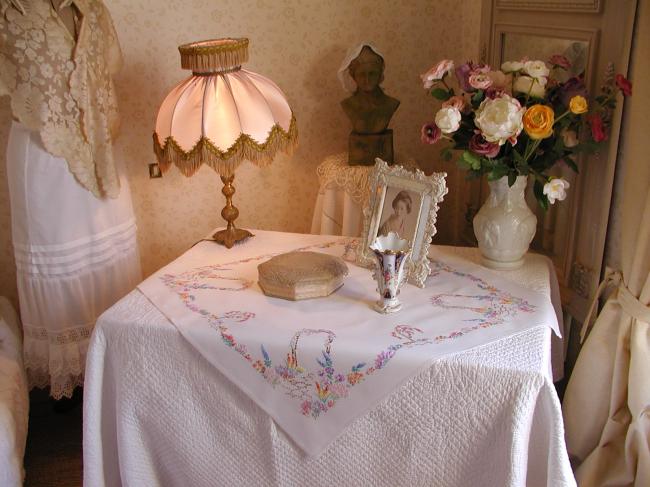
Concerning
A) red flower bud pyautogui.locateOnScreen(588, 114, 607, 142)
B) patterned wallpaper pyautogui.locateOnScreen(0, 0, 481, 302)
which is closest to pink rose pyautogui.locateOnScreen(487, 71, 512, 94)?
red flower bud pyautogui.locateOnScreen(588, 114, 607, 142)

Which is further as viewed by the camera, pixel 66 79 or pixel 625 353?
pixel 66 79

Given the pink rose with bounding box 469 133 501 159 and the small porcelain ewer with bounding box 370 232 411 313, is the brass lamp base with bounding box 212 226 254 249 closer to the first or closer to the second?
the small porcelain ewer with bounding box 370 232 411 313

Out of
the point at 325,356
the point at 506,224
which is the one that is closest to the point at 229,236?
the point at 325,356

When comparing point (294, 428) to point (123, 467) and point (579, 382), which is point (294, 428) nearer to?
point (123, 467)

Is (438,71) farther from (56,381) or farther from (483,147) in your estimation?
(56,381)

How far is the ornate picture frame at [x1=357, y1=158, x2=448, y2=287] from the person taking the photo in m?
1.54

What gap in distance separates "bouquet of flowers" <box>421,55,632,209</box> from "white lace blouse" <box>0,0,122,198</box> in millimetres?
945

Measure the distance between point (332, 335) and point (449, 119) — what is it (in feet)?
1.79

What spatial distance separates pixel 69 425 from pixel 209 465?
0.95 m

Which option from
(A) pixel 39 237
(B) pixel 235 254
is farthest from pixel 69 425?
(B) pixel 235 254

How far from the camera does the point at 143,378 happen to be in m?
1.46

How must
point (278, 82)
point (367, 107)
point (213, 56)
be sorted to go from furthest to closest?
point (278, 82) → point (367, 107) → point (213, 56)

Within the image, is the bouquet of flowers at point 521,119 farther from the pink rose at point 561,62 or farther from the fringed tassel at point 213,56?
the fringed tassel at point 213,56

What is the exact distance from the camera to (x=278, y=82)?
2275 mm
